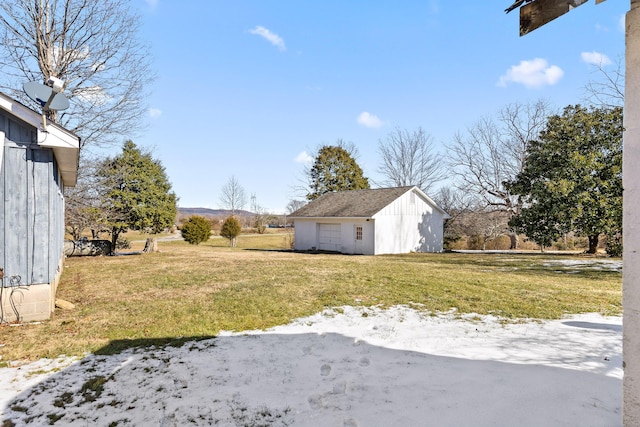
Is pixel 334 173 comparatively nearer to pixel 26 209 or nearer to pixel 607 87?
pixel 607 87

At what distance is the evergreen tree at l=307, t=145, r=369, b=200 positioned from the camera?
37.9m

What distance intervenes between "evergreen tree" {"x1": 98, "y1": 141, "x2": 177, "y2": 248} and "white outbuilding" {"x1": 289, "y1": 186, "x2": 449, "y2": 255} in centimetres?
864

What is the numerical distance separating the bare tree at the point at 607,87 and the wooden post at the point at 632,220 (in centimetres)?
1755

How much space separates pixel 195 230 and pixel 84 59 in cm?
1483

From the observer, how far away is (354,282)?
9039 mm

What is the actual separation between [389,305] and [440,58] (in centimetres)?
1175

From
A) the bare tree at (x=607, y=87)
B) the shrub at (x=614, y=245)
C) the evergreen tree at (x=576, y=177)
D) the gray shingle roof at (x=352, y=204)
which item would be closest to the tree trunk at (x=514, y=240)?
the evergreen tree at (x=576, y=177)

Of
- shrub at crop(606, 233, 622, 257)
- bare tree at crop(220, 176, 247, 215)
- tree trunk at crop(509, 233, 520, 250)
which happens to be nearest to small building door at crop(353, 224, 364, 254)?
shrub at crop(606, 233, 622, 257)

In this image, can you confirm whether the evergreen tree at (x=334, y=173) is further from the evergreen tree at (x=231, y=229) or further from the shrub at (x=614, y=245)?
the shrub at (x=614, y=245)

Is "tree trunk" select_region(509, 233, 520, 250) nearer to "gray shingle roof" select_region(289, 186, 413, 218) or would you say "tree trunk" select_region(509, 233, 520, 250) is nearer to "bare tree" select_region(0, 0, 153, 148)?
"gray shingle roof" select_region(289, 186, 413, 218)

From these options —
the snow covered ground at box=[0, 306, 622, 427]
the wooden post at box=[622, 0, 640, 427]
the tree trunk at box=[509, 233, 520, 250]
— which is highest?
the wooden post at box=[622, 0, 640, 427]

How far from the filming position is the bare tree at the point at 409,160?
34469 mm

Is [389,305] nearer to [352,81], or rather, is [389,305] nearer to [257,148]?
[352,81]

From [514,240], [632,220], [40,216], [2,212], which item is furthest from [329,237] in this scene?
[632,220]
